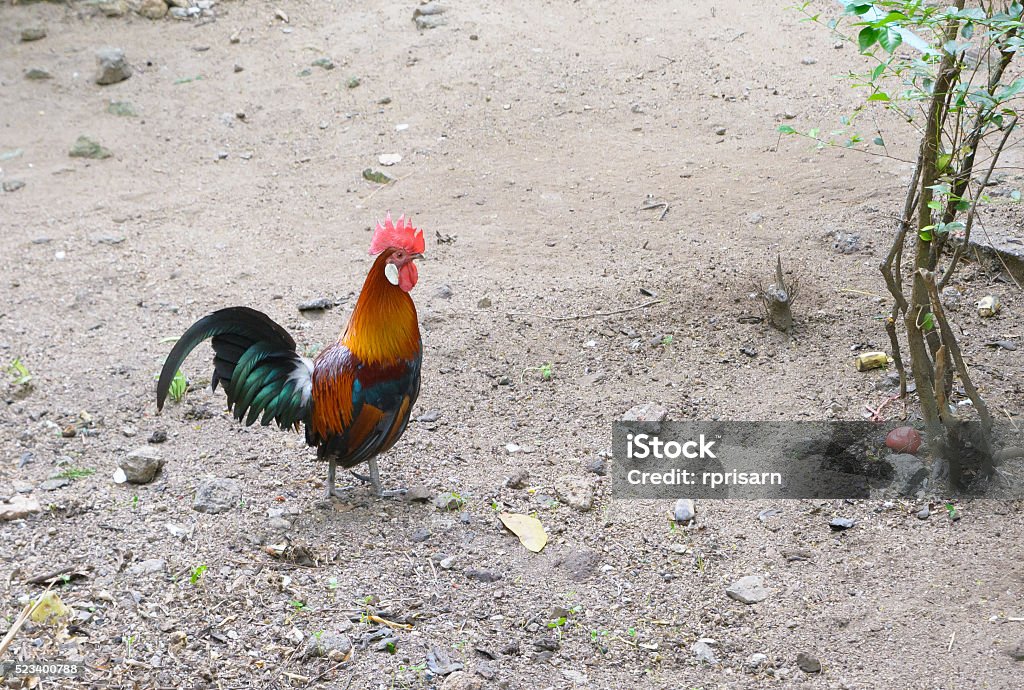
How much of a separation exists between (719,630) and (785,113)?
5268 mm

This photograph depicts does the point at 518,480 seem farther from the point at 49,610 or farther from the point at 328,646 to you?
the point at 49,610

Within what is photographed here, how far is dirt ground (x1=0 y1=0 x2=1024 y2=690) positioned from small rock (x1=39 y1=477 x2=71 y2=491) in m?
0.02

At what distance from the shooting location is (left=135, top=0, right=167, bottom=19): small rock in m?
10.6

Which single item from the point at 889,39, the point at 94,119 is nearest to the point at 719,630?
the point at 889,39

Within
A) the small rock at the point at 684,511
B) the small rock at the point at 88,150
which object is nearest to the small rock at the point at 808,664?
the small rock at the point at 684,511

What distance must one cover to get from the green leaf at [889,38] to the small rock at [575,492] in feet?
7.94

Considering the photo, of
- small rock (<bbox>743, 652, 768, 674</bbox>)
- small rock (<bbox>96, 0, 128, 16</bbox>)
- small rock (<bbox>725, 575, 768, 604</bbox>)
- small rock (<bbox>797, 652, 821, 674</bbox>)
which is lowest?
small rock (<bbox>743, 652, 768, 674</bbox>)

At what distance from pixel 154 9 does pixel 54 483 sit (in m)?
7.80

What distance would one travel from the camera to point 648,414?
4.73m

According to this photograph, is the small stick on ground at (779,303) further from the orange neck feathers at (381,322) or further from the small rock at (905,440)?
the orange neck feathers at (381,322)

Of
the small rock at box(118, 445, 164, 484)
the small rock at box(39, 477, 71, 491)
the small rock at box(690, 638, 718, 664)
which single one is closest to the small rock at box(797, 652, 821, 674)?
the small rock at box(690, 638, 718, 664)

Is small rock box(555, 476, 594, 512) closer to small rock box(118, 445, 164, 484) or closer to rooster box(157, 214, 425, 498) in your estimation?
rooster box(157, 214, 425, 498)

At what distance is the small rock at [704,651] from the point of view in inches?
134

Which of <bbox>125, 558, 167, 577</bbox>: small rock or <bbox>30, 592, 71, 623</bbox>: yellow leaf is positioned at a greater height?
<bbox>30, 592, 71, 623</bbox>: yellow leaf
